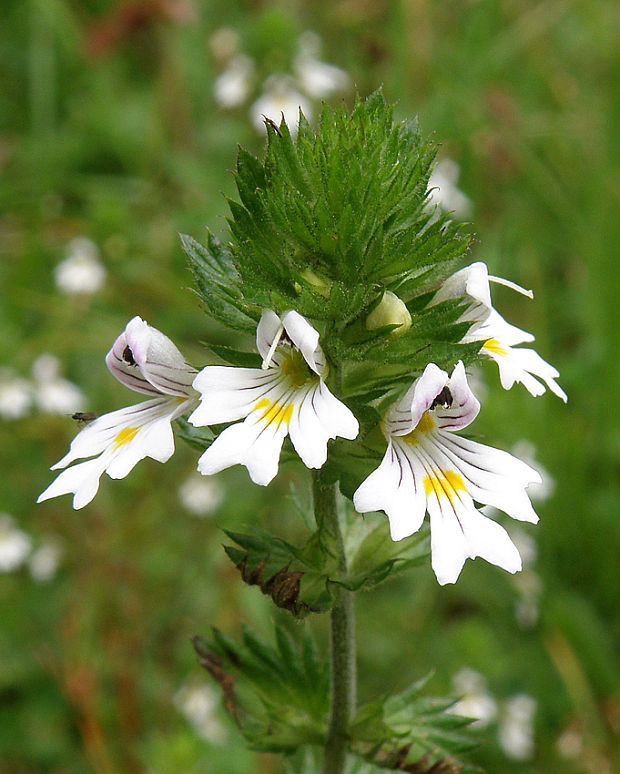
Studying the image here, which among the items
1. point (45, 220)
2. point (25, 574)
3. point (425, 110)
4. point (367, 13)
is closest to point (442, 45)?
point (367, 13)

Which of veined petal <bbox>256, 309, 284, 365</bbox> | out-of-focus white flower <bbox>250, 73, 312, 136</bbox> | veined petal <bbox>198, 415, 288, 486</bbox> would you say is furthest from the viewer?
out-of-focus white flower <bbox>250, 73, 312, 136</bbox>

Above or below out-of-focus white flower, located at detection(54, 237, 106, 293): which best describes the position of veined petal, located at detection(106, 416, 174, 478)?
below

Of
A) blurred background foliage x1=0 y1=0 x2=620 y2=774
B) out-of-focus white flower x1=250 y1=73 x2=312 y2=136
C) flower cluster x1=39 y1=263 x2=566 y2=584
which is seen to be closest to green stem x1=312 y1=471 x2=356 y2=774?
flower cluster x1=39 y1=263 x2=566 y2=584

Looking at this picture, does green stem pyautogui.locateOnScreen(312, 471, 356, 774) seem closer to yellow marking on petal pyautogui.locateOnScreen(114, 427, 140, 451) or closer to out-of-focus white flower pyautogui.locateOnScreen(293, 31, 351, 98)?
yellow marking on petal pyautogui.locateOnScreen(114, 427, 140, 451)

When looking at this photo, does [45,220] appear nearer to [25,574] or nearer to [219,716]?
[25,574]

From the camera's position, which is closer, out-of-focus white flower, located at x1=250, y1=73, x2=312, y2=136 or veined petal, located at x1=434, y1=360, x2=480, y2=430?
veined petal, located at x1=434, y1=360, x2=480, y2=430

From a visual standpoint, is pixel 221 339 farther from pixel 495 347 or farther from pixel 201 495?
pixel 495 347
